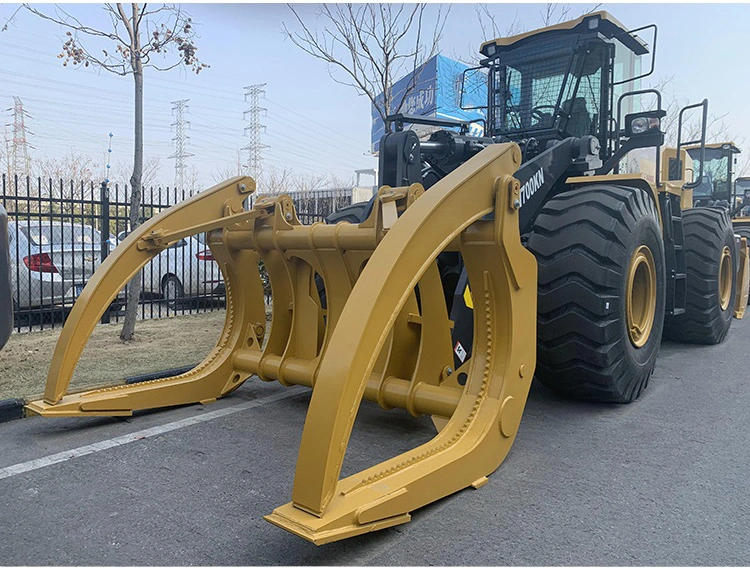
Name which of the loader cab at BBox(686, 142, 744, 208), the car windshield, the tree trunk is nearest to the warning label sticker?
the tree trunk

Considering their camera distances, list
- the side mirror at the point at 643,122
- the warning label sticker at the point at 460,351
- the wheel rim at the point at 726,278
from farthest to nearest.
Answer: the wheel rim at the point at 726,278
the side mirror at the point at 643,122
the warning label sticker at the point at 460,351

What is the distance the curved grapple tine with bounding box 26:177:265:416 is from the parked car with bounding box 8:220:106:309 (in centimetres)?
356

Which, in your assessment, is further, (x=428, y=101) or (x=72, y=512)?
(x=428, y=101)

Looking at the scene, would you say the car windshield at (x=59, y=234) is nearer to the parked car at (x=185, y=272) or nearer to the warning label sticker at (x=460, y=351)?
the parked car at (x=185, y=272)

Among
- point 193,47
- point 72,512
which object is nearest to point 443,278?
point 72,512

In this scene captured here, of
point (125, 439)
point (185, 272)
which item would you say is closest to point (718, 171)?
point (185, 272)

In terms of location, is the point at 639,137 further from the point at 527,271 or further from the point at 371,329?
the point at 371,329

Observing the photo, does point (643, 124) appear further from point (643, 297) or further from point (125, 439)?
point (125, 439)

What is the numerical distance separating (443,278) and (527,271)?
4.48 ft

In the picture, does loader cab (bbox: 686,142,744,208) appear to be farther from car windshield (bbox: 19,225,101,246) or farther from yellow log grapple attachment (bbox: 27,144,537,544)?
car windshield (bbox: 19,225,101,246)

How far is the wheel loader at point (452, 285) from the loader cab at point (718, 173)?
17.1 feet

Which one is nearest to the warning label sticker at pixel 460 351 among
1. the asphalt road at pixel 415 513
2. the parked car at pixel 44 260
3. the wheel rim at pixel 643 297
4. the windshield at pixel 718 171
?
the asphalt road at pixel 415 513

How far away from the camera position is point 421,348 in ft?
12.4

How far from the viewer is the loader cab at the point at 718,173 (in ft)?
35.0
